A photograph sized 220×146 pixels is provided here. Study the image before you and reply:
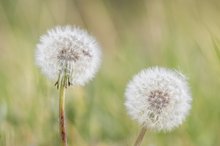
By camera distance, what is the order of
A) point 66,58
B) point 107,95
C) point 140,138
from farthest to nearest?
point 107,95 < point 66,58 < point 140,138

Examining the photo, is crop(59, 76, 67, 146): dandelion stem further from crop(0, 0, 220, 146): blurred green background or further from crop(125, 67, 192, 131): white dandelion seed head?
crop(0, 0, 220, 146): blurred green background

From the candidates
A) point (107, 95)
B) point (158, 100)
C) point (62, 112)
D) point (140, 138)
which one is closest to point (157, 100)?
point (158, 100)

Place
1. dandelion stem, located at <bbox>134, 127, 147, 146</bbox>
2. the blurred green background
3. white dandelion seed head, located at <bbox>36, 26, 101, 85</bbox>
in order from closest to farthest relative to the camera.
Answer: dandelion stem, located at <bbox>134, 127, 147, 146</bbox> < white dandelion seed head, located at <bbox>36, 26, 101, 85</bbox> < the blurred green background

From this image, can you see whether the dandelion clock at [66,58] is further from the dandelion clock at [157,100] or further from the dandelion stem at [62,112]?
the dandelion clock at [157,100]

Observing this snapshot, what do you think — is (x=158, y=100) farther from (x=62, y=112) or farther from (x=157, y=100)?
(x=62, y=112)

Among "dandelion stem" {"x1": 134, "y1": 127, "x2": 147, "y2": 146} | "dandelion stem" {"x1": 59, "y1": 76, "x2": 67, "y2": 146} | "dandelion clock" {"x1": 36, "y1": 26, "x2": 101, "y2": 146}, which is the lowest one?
"dandelion stem" {"x1": 134, "y1": 127, "x2": 147, "y2": 146}

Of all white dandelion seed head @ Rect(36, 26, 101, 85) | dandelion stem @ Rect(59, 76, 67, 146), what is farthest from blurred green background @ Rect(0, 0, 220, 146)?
dandelion stem @ Rect(59, 76, 67, 146)

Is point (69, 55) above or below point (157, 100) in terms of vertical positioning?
above

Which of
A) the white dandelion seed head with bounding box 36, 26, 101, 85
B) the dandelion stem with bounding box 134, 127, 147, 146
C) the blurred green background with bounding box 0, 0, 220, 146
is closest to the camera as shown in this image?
the dandelion stem with bounding box 134, 127, 147, 146
